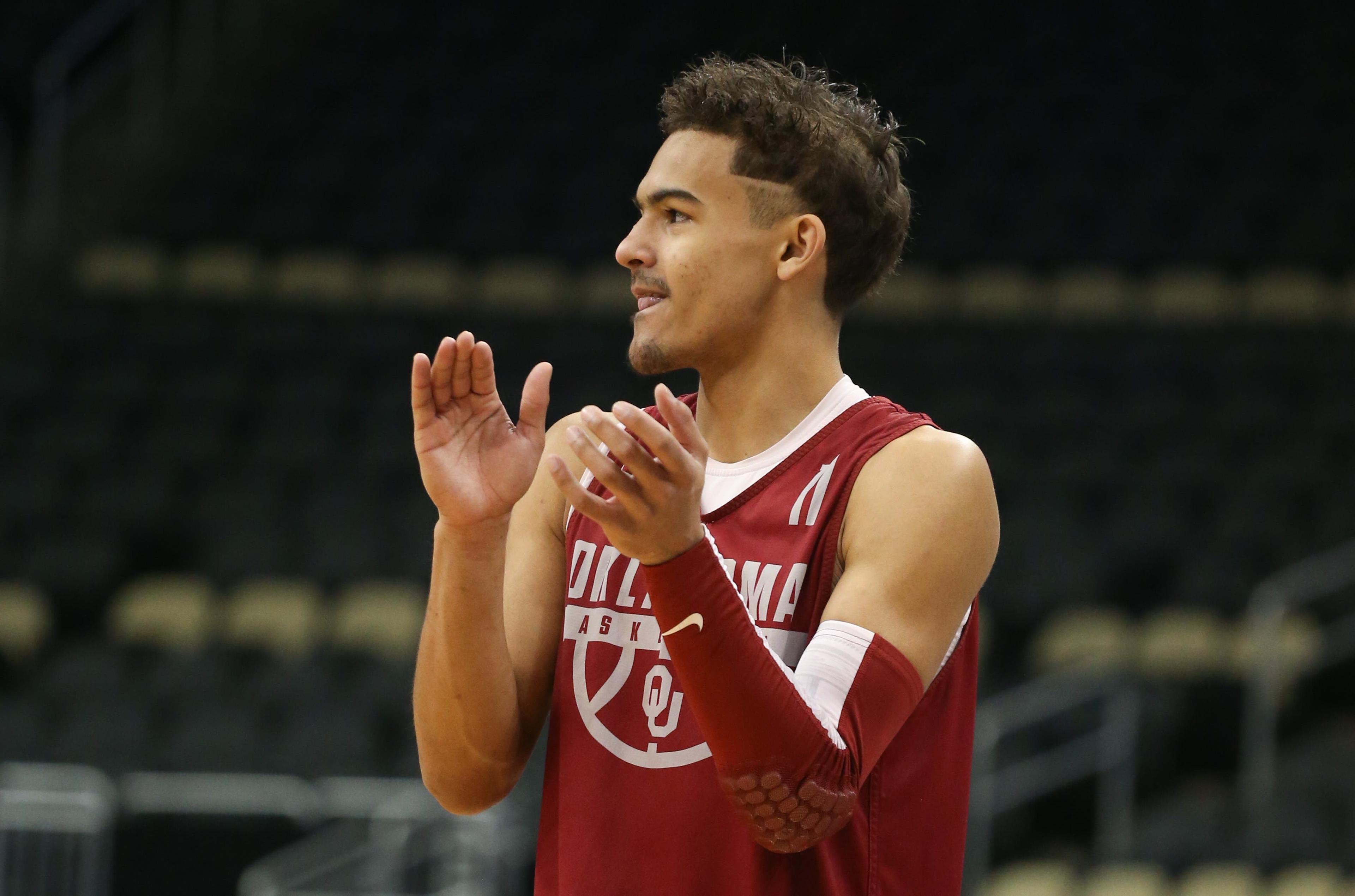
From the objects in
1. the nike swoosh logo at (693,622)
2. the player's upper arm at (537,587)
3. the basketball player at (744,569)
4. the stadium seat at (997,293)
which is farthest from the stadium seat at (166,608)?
the nike swoosh logo at (693,622)

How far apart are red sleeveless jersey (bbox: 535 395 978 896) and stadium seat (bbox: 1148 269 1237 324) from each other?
27.0 ft

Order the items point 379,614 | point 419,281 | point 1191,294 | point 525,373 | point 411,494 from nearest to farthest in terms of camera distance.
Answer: point 379,614 → point 411,494 → point 525,373 → point 1191,294 → point 419,281

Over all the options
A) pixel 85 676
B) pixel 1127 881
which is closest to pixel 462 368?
pixel 1127 881

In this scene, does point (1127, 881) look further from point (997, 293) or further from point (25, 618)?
point (25, 618)

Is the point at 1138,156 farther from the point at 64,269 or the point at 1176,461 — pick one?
the point at 64,269

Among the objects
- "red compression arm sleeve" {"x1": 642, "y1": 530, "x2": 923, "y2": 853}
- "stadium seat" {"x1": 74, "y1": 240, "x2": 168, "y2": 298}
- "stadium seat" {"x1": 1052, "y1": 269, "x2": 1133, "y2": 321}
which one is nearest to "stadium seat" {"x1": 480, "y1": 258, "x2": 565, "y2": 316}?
"stadium seat" {"x1": 74, "y1": 240, "x2": 168, "y2": 298}

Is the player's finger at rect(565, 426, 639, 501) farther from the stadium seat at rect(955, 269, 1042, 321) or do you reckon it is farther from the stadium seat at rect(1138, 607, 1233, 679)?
the stadium seat at rect(955, 269, 1042, 321)

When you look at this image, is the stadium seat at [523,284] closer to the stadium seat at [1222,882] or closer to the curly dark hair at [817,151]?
the stadium seat at [1222,882]

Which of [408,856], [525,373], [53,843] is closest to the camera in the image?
[53,843]

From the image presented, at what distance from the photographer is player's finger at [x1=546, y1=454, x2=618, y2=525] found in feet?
5.54

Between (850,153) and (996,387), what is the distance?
23.4ft

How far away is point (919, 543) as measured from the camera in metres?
2.01

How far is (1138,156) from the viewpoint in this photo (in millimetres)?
10617

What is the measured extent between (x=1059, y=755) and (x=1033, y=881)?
25.2 inches
